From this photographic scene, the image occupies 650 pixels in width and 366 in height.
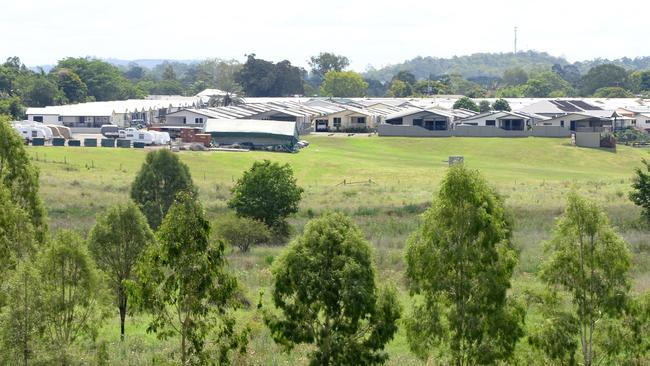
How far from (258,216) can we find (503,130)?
57931 mm

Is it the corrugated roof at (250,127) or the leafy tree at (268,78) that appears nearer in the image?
the corrugated roof at (250,127)

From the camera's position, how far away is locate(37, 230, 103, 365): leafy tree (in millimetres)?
19359

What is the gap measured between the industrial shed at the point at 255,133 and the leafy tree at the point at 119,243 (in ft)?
196

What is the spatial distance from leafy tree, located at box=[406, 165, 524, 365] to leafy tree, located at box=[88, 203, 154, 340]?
9003mm

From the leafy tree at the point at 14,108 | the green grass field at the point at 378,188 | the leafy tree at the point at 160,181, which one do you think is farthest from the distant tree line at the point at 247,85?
the leafy tree at the point at 160,181

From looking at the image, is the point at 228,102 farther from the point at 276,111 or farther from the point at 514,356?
the point at 514,356

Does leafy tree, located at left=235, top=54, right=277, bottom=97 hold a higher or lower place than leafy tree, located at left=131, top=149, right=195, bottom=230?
higher

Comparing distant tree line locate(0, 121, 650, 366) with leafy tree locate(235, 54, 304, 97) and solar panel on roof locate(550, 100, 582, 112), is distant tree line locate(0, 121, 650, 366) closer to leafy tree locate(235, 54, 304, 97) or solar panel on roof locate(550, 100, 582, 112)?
solar panel on roof locate(550, 100, 582, 112)

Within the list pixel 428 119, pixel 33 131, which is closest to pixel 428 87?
pixel 428 119

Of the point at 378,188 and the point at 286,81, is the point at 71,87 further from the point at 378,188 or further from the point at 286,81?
the point at 378,188

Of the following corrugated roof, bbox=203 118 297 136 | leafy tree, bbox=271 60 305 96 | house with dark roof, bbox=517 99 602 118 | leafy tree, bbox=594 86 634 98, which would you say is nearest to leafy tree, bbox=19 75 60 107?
corrugated roof, bbox=203 118 297 136

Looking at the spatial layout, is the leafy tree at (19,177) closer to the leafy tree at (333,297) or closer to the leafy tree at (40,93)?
the leafy tree at (333,297)

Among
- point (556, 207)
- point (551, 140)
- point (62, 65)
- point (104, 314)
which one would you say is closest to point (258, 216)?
point (556, 207)

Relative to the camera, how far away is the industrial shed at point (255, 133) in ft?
282
